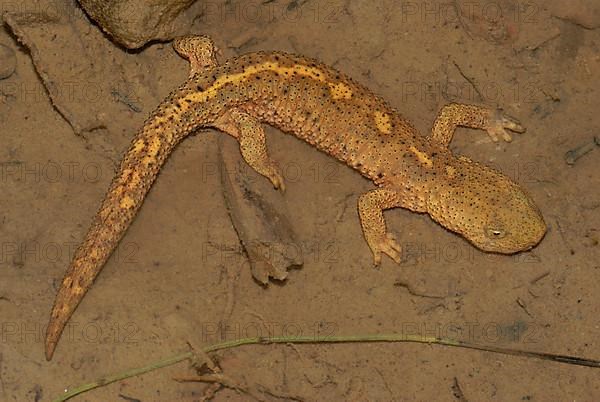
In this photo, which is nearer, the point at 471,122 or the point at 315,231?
the point at 315,231

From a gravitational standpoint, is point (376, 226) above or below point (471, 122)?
below

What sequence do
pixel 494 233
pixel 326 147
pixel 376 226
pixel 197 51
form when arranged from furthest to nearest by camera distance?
1. pixel 326 147
2. pixel 197 51
3. pixel 376 226
4. pixel 494 233

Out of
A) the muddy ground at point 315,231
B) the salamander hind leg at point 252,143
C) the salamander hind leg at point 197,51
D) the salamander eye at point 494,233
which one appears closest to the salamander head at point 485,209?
the salamander eye at point 494,233

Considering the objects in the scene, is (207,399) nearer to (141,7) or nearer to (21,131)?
(21,131)

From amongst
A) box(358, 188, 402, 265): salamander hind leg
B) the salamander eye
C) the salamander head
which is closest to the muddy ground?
box(358, 188, 402, 265): salamander hind leg

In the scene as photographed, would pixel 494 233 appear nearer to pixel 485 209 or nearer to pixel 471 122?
pixel 485 209

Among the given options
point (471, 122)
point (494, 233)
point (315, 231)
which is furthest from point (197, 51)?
point (494, 233)

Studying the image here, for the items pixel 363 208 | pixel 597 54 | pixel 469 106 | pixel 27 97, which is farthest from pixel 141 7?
pixel 597 54
